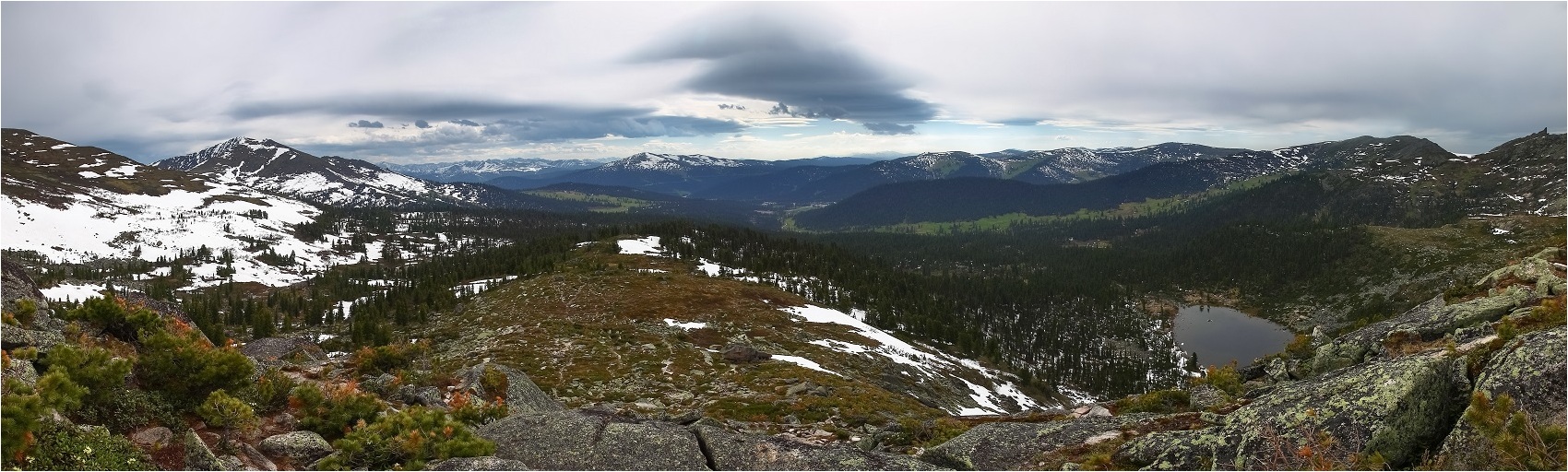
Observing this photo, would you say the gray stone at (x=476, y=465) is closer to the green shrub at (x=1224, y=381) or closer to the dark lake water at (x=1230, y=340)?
the green shrub at (x=1224, y=381)

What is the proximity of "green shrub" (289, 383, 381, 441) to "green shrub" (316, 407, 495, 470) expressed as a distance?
2830mm

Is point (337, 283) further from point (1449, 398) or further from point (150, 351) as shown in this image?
point (1449, 398)

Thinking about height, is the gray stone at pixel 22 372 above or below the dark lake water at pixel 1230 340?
above

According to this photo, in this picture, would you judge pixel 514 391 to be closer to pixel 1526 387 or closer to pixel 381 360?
pixel 381 360

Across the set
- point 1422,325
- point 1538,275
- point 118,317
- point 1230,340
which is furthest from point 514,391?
point 1230,340

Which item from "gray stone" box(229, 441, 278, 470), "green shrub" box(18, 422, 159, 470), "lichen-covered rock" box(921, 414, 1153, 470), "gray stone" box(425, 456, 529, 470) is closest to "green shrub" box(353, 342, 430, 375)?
"gray stone" box(229, 441, 278, 470)

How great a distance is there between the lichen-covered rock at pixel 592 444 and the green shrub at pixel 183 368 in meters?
7.05

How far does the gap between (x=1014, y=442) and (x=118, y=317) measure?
3097 centimetres

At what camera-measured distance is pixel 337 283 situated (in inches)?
7293

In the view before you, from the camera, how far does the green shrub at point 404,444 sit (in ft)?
47.5

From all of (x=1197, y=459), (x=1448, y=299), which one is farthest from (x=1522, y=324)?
(x=1448, y=299)

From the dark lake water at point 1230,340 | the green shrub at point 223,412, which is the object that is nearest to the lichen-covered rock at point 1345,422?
the green shrub at point 223,412

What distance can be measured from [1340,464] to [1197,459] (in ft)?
9.56

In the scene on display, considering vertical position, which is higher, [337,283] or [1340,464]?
[1340,464]
